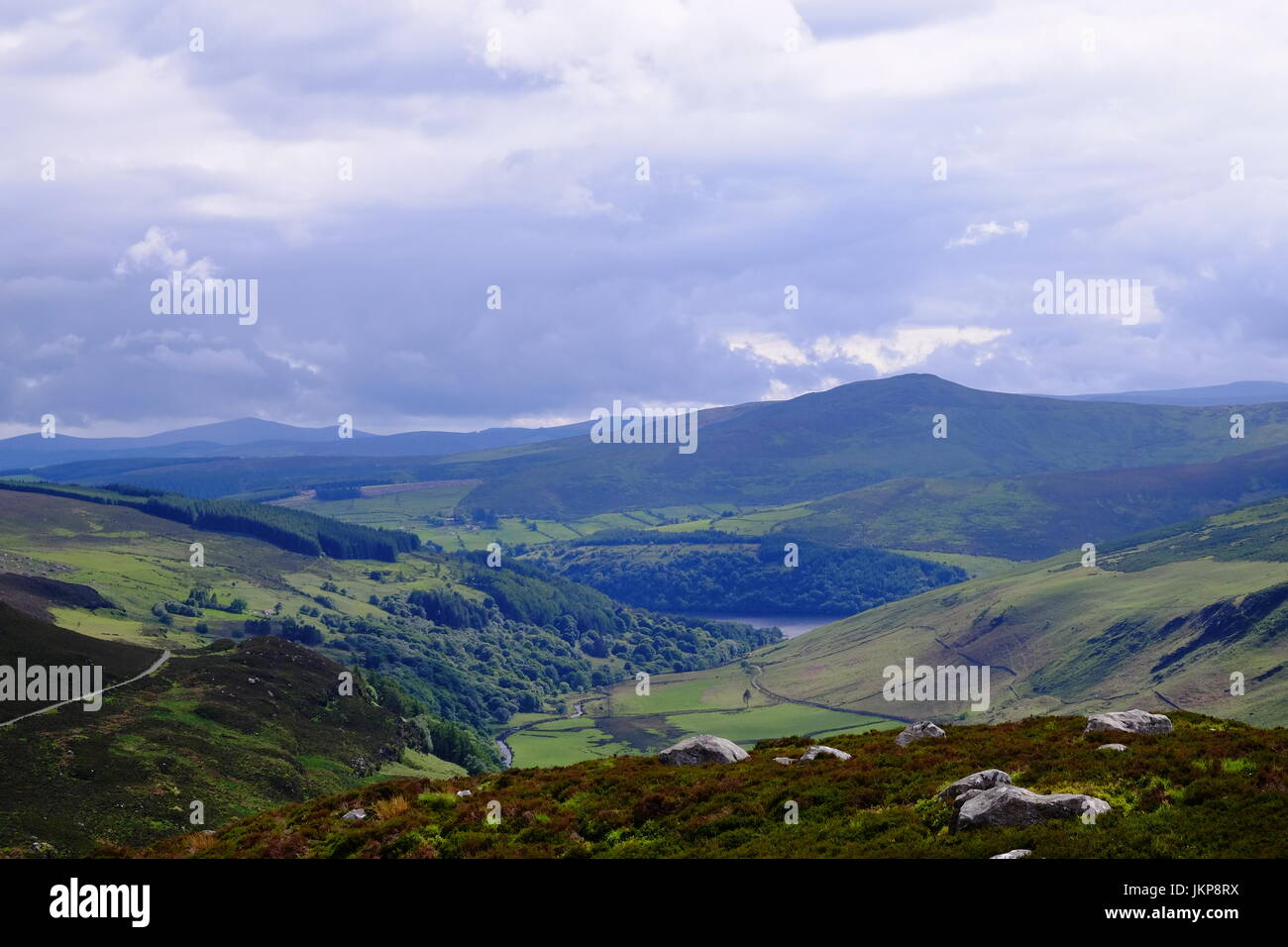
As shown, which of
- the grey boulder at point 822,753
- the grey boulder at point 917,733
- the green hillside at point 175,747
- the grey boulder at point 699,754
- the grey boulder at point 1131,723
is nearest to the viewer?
the grey boulder at point 1131,723

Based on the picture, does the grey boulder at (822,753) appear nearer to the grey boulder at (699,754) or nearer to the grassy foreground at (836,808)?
the grassy foreground at (836,808)

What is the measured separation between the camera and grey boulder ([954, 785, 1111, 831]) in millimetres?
34750

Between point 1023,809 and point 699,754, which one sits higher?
point 1023,809

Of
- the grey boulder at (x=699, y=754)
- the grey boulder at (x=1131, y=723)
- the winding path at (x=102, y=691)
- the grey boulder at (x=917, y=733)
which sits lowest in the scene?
the winding path at (x=102, y=691)

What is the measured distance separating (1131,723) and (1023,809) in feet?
65.0

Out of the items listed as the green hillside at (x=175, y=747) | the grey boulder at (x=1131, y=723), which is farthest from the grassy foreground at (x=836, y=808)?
the green hillside at (x=175, y=747)

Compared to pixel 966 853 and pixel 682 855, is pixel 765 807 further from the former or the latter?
pixel 966 853

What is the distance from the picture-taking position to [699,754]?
183 ft

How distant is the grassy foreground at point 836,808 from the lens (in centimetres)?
3372

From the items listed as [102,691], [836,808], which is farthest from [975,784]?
[102,691]

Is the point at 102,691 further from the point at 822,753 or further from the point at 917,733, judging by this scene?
the point at 917,733

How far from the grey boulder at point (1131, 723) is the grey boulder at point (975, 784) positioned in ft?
42.8
